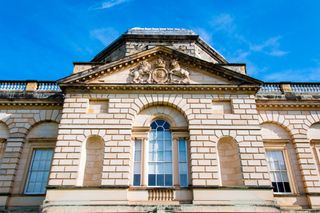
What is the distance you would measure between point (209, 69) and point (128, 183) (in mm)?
8349

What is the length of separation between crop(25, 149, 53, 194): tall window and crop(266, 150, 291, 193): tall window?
13441mm

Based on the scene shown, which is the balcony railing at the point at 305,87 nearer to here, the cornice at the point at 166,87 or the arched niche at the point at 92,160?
the cornice at the point at 166,87

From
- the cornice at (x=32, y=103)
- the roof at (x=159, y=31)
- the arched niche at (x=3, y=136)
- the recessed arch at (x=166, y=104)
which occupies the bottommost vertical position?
the arched niche at (x=3, y=136)

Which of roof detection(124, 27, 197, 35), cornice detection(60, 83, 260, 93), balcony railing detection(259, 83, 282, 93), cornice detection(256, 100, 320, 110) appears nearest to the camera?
cornice detection(60, 83, 260, 93)

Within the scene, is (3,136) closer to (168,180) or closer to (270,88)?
(168,180)

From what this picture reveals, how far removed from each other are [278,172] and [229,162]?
3.93m

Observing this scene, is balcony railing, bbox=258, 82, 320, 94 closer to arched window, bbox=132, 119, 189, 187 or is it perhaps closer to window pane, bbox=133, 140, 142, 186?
arched window, bbox=132, 119, 189, 187

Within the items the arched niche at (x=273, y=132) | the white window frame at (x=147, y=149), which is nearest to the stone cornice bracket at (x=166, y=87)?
the white window frame at (x=147, y=149)

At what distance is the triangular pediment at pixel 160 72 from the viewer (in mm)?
17484

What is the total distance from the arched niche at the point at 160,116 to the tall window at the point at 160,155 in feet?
1.18

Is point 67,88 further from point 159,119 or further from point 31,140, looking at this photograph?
point 159,119

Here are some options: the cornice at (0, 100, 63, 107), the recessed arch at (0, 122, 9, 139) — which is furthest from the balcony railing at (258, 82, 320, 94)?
the recessed arch at (0, 122, 9, 139)

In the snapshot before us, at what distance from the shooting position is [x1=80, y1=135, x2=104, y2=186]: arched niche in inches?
595

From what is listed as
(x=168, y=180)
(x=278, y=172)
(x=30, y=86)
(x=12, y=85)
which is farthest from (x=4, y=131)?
(x=278, y=172)
